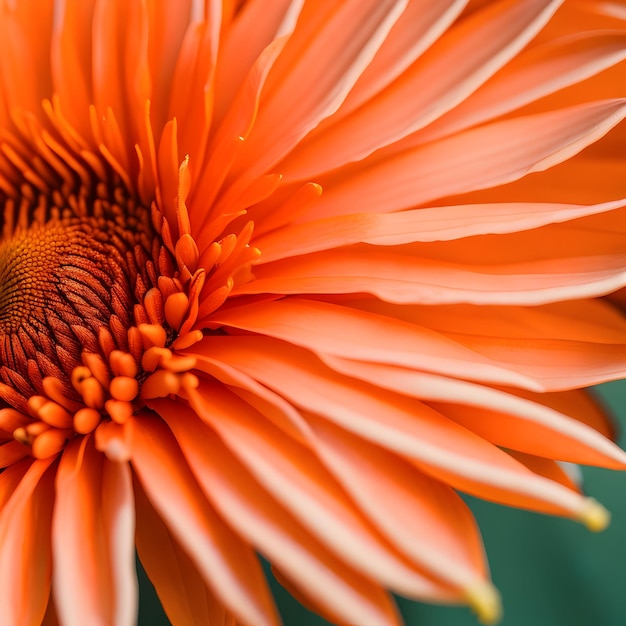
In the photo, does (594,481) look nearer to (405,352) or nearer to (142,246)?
(405,352)

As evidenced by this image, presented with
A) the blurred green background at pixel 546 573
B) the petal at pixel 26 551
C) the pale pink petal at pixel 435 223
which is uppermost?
the pale pink petal at pixel 435 223

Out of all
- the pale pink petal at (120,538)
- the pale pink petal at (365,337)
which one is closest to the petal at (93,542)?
the pale pink petal at (120,538)

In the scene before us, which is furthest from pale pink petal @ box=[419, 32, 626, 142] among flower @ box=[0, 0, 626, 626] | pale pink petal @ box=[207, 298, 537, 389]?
pale pink petal @ box=[207, 298, 537, 389]

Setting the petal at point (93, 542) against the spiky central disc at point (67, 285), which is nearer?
the petal at point (93, 542)

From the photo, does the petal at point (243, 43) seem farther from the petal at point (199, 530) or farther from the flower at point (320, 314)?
the petal at point (199, 530)

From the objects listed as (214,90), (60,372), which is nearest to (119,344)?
(60,372)

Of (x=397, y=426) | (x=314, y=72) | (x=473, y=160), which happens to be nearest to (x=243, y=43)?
(x=314, y=72)

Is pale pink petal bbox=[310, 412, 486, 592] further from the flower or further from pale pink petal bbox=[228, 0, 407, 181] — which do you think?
pale pink petal bbox=[228, 0, 407, 181]
